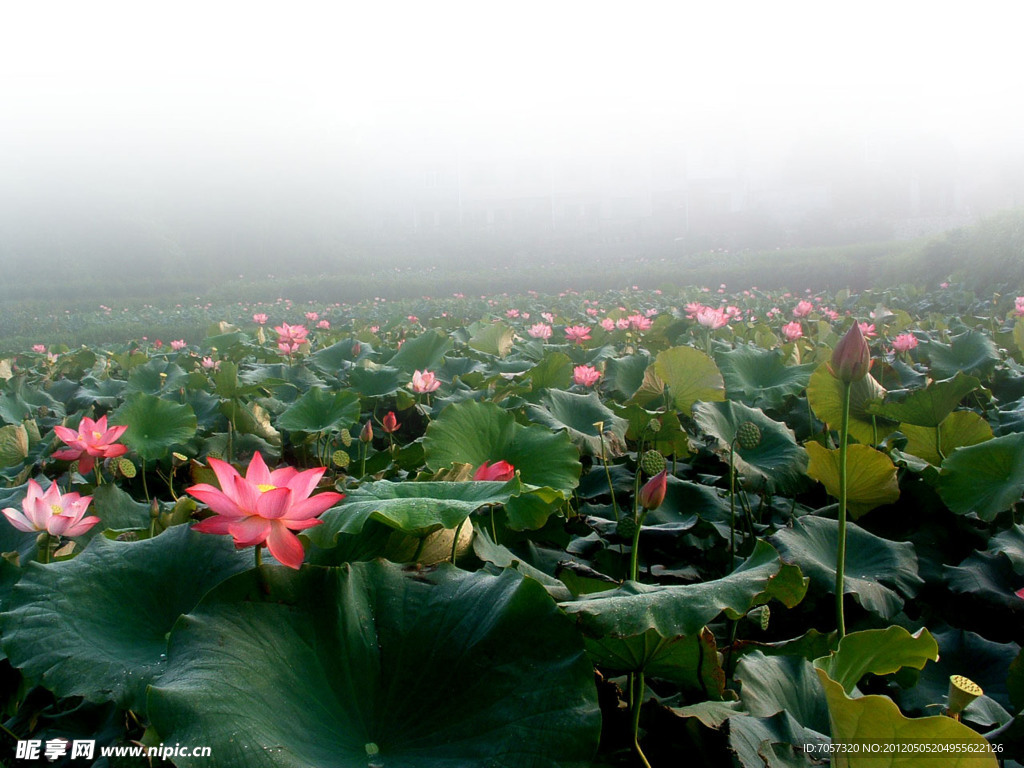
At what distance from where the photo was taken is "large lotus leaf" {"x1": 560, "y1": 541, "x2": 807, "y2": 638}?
565 millimetres

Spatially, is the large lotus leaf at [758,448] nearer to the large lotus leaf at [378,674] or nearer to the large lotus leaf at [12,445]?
the large lotus leaf at [378,674]

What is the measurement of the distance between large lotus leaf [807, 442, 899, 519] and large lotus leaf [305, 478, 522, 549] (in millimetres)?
590

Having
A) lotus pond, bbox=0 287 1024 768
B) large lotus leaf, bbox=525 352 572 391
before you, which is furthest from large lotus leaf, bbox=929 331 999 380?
large lotus leaf, bbox=525 352 572 391

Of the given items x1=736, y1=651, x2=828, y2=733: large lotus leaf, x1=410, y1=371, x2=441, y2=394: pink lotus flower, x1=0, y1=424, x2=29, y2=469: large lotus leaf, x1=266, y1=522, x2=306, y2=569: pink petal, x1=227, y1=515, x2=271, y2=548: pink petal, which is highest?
x1=227, y1=515, x2=271, y2=548: pink petal

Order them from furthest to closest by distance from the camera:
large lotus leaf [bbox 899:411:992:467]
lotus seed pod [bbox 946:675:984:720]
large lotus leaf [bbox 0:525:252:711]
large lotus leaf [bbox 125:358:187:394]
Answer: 1. large lotus leaf [bbox 125:358:187:394]
2. large lotus leaf [bbox 899:411:992:467]
3. large lotus leaf [bbox 0:525:252:711]
4. lotus seed pod [bbox 946:675:984:720]

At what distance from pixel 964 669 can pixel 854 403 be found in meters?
0.62

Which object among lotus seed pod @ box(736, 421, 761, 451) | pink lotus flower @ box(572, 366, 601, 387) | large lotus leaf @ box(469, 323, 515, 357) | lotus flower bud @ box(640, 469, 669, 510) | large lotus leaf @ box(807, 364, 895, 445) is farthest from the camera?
large lotus leaf @ box(469, 323, 515, 357)

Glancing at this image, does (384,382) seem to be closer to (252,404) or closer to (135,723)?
(252,404)

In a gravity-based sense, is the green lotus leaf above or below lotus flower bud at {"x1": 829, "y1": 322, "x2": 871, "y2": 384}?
below

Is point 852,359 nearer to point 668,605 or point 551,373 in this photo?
point 668,605

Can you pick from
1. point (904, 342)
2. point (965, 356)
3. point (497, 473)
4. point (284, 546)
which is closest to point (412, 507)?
point (284, 546)

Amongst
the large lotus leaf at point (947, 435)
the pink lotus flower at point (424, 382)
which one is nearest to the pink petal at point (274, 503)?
the pink lotus flower at point (424, 382)

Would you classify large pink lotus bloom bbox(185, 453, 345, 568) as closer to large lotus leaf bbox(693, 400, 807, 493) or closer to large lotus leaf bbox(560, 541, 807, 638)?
large lotus leaf bbox(560, 541, 807, 638)

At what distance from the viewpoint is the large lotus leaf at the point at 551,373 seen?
77.4 inches
